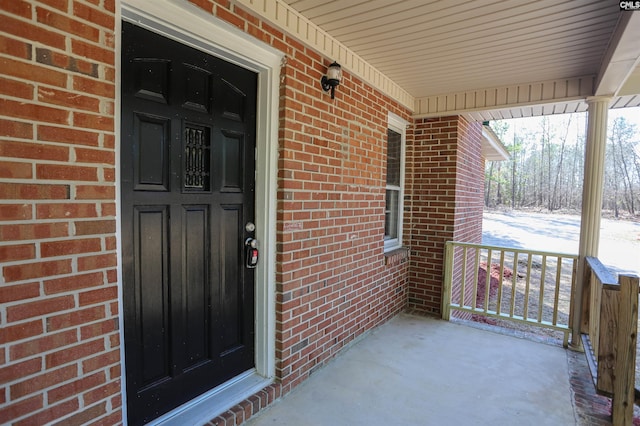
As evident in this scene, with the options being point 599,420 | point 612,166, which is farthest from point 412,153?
point 612,166

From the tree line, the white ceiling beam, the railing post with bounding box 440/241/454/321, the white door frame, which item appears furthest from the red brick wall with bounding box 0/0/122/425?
the tree line

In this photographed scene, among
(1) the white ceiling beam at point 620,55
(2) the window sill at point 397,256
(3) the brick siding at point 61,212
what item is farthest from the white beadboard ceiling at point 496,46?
(2) the window sill at point 397,256

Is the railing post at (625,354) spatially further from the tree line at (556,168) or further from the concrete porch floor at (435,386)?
the tree line at (556,168)

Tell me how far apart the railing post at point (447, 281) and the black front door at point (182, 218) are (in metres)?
2.60

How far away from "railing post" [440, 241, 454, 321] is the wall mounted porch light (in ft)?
8.06

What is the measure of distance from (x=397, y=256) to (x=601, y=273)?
185 cm

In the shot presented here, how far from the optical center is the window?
13.1ft

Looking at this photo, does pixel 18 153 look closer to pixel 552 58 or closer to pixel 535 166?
pixel 552 58

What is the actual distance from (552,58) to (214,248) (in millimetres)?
3162

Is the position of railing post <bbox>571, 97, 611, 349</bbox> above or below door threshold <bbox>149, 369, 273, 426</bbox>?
above

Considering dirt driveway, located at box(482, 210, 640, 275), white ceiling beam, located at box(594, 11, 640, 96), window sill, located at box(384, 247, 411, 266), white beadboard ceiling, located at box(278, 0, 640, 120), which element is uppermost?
white beadboard ceiling, located at box(278, 0, 640, 120)

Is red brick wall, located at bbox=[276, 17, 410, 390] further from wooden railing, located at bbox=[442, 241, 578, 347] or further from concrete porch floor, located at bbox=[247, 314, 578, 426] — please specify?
wooden railing, located at bbox=[442, 241, 578, 347]

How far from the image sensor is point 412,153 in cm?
423

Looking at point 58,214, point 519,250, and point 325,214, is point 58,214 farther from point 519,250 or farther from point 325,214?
point 519,250
